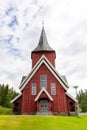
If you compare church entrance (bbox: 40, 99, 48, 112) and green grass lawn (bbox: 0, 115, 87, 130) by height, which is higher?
church entrance (bbox: 40, 99, 48, 112)

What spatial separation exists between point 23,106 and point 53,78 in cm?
704

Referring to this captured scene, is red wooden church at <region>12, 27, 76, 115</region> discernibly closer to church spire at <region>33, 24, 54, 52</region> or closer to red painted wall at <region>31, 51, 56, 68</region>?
red painted wall at <region>31, 51, 56, 68</region>

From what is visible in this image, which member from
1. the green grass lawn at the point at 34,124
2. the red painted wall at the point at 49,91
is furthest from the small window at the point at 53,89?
the green grass lawn at the point at 34,124

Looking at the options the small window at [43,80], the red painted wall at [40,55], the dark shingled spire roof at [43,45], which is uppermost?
the dark shingled spire roof at [43,45]

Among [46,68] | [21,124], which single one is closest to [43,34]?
[46,68]

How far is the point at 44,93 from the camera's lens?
35.8 meters

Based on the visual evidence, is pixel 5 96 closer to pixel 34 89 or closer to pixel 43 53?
pixel 43 53

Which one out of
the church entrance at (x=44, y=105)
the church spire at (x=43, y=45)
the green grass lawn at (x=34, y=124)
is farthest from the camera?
the church spire at (x=43, y=45)

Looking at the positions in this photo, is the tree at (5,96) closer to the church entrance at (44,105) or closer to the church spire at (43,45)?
the church spire at (43,45)

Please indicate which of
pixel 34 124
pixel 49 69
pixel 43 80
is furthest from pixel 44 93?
pixel 34 124

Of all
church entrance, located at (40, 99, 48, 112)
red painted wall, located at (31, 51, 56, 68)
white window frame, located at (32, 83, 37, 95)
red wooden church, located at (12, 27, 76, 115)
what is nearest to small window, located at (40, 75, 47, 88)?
red wooden church, located at (12, 27, 76, 115)

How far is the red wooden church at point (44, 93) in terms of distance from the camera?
35.8m

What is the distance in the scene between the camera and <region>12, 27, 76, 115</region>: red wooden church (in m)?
35.8

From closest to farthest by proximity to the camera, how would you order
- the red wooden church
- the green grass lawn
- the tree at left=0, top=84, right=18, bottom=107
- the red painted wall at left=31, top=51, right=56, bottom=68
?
1. the green grass lawn
2. the red wooden church
3. the red painted wall at left=31, top=51, right=56, bottom=68
4. the tree at left=0, top=84, right=18, bottom=107
